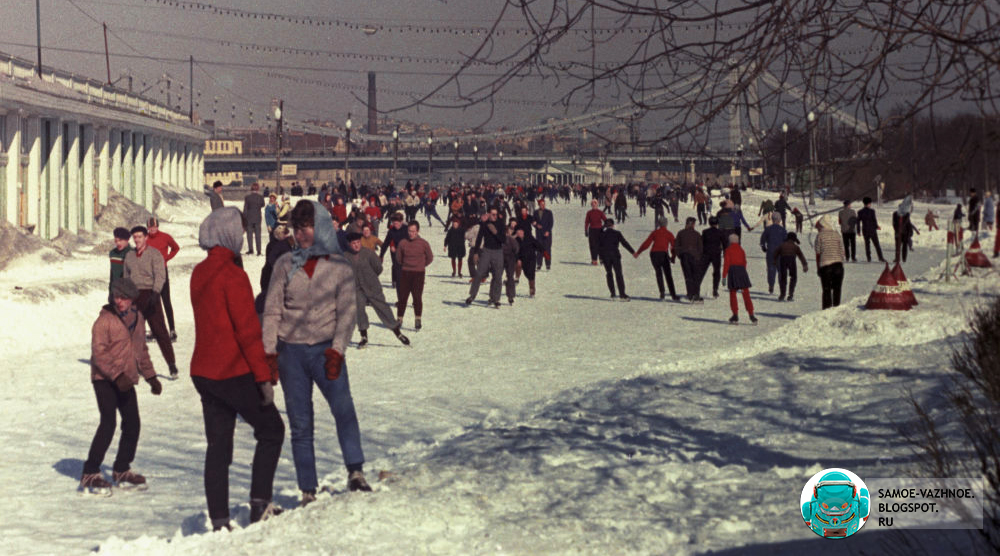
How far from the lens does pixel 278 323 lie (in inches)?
266

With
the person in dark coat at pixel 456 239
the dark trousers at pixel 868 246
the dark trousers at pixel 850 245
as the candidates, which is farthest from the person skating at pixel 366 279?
the dark trousers at pixel 868 246

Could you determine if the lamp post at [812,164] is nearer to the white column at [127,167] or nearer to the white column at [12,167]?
the white column at [12,167]

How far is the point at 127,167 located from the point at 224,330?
126 feet

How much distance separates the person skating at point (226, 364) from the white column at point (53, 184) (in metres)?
25.9

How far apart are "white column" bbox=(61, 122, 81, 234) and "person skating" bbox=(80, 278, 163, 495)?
26050 millimetres

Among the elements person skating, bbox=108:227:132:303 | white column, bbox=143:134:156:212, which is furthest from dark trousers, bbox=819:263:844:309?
white column, bbox=143:134:156:212

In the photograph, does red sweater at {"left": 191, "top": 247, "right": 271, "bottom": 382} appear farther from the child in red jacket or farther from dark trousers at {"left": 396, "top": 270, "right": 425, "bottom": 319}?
the child in red jacket

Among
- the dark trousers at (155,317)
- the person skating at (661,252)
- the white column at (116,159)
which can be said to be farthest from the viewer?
→ the white column at (116,159)

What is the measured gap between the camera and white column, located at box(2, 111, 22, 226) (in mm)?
27719

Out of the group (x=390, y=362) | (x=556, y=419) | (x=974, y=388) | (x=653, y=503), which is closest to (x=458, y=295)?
(x=390, y=362)

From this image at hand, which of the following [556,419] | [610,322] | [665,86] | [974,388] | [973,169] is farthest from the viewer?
[610,322]

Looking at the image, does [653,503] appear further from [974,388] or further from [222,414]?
[974,388]

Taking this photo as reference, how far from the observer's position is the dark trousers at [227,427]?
20.8 ft

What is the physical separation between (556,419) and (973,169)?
5.65m
